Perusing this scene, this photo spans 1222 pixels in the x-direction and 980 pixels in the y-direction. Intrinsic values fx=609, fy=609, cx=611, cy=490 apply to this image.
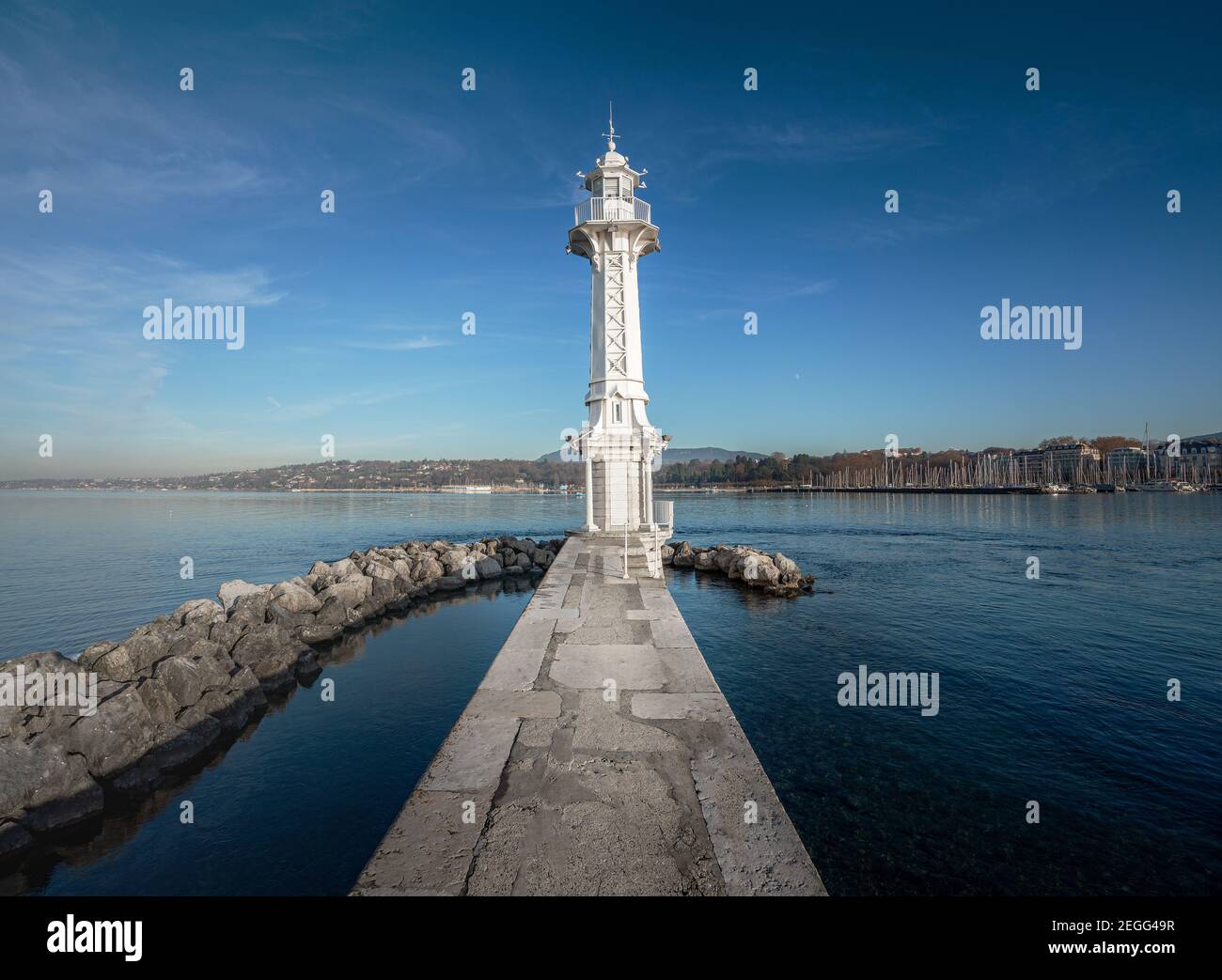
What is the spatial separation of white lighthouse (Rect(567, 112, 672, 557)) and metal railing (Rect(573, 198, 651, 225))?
0.10 feet

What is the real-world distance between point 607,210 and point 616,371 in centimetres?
568

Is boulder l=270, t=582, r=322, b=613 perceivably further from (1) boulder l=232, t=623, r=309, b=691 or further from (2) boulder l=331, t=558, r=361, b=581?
(1) boulder l=232, t=623, r=309, b=691

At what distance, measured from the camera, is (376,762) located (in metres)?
8.21

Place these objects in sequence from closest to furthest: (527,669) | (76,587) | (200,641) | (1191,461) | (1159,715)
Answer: (527,669)
(1159,715)
(200,641)
(76,587)
(1191,461)

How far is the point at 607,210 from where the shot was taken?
21266 mm

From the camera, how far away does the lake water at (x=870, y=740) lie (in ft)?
19.8

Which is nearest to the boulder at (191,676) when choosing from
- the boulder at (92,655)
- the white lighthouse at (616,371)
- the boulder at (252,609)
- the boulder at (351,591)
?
the boulder at (92,655)

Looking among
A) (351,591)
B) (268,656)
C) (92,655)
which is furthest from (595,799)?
(351,591)

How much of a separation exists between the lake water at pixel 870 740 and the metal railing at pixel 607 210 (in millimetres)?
13189

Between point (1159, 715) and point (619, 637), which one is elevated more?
point (619, 637)

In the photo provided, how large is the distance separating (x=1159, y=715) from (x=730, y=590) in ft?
39.8

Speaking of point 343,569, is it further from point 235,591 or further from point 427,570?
point 235,591
